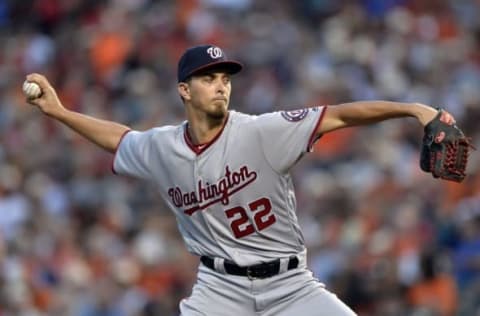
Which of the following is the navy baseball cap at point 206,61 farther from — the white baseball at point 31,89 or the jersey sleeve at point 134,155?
the white baseball at point 31,89

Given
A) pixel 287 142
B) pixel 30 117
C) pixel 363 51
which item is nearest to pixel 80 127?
pixel 287 142

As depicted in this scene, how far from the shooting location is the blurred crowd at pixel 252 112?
11.3 m

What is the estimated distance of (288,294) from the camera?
7.62 m

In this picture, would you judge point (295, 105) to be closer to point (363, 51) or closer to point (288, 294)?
point (363, 51)

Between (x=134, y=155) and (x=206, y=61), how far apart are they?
2.30ft

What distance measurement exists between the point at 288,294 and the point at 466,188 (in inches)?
160

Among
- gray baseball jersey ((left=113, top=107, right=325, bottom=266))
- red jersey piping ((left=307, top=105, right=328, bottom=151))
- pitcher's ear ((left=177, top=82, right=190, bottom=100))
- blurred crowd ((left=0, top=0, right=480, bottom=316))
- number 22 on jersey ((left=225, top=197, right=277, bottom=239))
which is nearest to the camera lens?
red jersey piping ((left=307, top=105, right=328, bottom=151))

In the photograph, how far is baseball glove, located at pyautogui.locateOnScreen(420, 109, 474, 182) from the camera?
710 cm

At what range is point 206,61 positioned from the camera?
7711 mm

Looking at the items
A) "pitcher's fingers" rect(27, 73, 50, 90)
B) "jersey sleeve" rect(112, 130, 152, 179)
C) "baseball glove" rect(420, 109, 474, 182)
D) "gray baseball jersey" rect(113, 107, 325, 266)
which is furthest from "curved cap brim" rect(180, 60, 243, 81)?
"baseball glove" rect(420, 109, 474, 182)

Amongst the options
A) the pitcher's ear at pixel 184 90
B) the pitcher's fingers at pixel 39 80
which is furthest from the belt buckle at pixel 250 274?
the pitcher's fingers at pixel 39 80

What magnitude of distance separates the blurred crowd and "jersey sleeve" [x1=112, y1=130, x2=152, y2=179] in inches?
118

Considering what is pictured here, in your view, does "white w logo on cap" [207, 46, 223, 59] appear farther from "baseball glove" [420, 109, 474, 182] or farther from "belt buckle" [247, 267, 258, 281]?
"baseball glove" [420, 109, 474, 182]

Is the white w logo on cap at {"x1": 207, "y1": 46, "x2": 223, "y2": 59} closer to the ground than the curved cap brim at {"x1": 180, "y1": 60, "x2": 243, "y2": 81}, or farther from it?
farther from it
